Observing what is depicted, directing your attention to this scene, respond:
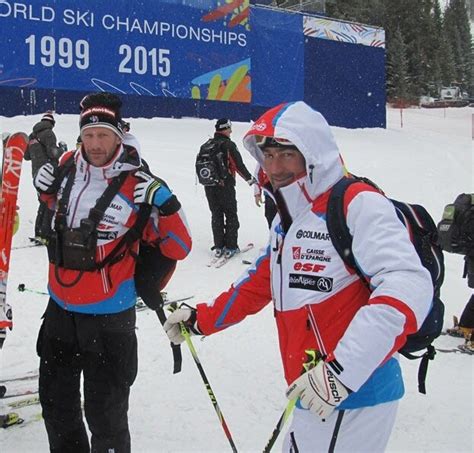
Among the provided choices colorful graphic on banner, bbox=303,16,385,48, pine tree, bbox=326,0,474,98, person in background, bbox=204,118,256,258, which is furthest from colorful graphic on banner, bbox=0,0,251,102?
pine tree, bbox=326,0,474,98

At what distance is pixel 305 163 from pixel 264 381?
9.69 ft

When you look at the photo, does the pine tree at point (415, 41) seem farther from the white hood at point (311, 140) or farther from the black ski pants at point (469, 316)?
the white hood at point (311, 140)

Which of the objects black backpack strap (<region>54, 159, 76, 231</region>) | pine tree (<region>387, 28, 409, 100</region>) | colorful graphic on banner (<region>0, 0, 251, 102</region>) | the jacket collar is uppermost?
pine tree (<region>387, 28, 409, 100</region>)

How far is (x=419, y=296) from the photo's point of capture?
1.86 m

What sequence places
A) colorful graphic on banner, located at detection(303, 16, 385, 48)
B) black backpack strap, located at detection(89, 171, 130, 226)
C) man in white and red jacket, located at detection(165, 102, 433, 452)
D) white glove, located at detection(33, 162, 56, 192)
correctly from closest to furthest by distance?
man in white and red jacket, located at detection(165, 102, 433, 452) < black backpack strap, located at detection(89, 171, 130, 226) < white glove, located at detection(33, 162, 56, 192) < colorful graphic on banner, located at detection(303, 16, 385, 48)

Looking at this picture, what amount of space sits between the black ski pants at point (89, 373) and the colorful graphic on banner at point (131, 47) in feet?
52.9

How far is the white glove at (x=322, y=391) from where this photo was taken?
6.09 ft

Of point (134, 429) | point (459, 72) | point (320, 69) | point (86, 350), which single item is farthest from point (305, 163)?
point (459, 72)

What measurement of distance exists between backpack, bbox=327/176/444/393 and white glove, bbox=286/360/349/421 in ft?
1.15

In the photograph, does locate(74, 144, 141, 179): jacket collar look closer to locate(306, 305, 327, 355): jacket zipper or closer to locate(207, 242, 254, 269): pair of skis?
locate(306, 305, 327, 355): jacket zipper

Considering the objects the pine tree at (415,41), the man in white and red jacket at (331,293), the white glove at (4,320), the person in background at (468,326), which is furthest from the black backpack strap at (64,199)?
the pine tree at (415,41)

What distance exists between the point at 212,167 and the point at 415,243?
621 cm

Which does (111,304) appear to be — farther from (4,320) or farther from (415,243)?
(415,243)

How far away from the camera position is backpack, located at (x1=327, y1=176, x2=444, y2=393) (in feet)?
6.56
